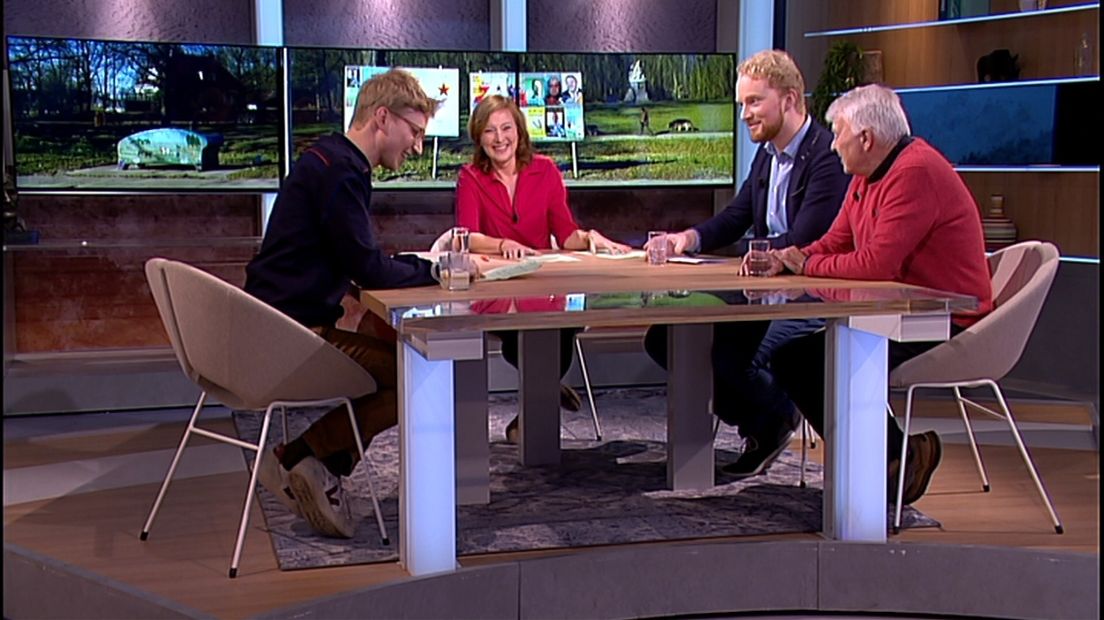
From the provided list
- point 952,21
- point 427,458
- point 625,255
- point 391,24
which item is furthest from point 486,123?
point 952,21

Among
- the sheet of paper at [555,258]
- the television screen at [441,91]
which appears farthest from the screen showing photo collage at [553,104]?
the sheet of paper at [555,258]

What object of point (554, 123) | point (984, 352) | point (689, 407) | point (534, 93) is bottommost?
point (689, 407)

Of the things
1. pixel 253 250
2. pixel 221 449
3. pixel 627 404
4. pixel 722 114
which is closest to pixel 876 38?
pixel 722 114

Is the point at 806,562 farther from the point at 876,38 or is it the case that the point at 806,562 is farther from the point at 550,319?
the point at 876,38

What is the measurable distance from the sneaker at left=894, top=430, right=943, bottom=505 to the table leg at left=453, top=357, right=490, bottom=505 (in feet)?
4.00

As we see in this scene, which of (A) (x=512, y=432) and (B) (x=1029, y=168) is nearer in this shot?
(A) (x=512, y=432)

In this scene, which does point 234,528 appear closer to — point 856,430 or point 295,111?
point 856,430

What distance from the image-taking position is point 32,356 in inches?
234

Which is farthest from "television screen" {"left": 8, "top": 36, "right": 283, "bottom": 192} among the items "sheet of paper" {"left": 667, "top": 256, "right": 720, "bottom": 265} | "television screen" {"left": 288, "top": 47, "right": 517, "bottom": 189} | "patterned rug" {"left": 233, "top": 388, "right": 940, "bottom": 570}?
"sheet of paper" {"left": 667, "top": 256, "right": 720, "bottom": 265}

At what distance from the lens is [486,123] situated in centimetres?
469

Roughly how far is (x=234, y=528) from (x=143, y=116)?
2.90 metres

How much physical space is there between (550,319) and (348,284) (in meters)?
1.00

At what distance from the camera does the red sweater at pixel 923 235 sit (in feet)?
11.2

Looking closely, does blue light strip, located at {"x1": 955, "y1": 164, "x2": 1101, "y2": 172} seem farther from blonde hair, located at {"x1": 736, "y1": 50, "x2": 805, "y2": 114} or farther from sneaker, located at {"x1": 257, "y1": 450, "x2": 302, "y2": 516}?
sneaker, located at {"x1": 257, "y1": 450, "x2": 302, "y2": 516}
